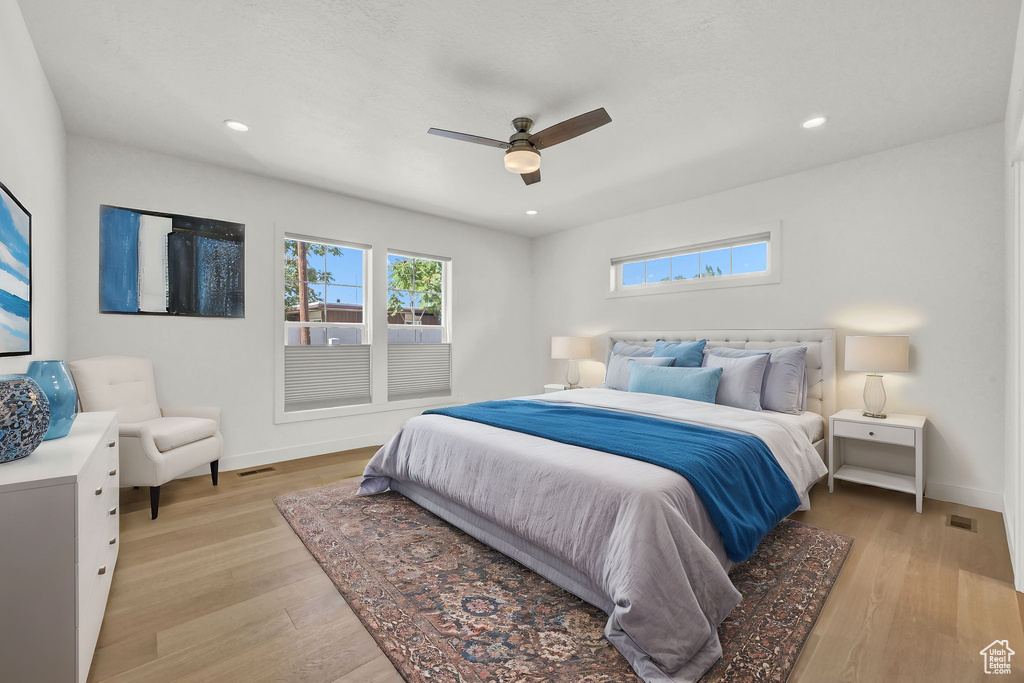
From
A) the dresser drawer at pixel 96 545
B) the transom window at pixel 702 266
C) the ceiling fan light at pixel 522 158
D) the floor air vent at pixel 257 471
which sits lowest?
the floor air vent at pixel 257 471

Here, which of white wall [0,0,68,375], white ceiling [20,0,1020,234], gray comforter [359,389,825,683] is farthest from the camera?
white ceiling [20,0,1020,234]

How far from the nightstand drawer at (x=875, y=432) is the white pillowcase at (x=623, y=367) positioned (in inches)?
51.5

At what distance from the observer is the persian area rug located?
1.55 meters

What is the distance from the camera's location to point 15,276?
1.93 meters

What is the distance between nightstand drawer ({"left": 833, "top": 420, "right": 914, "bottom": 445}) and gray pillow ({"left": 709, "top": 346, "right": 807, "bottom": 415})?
286 millimetres

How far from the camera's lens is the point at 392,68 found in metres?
2.35

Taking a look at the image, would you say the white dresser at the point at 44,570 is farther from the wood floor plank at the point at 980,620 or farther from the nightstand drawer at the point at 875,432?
the nightstand drawer at the point at 875,432

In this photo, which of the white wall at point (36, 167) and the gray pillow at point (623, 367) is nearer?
the white wall at point (36, 167)

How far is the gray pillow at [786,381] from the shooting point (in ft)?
11.0

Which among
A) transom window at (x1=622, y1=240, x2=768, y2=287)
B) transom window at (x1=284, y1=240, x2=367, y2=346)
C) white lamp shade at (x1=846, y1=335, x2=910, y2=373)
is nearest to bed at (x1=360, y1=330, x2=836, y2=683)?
white lamp shade at (x1=846, y1=335, x2=910, y2=373)

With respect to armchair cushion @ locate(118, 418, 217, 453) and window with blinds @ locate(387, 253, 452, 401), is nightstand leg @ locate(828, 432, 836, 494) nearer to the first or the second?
window with blinds @ locate(387, 253, 452, 401)

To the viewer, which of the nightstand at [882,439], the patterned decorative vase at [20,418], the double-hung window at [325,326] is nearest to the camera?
the patterned decorative vase at [20,418]

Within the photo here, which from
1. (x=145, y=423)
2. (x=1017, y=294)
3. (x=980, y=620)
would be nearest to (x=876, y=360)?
(x=1017, y=294)

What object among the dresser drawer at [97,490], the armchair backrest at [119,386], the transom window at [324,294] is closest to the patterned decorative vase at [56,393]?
the dresser drawer at [97,490]
